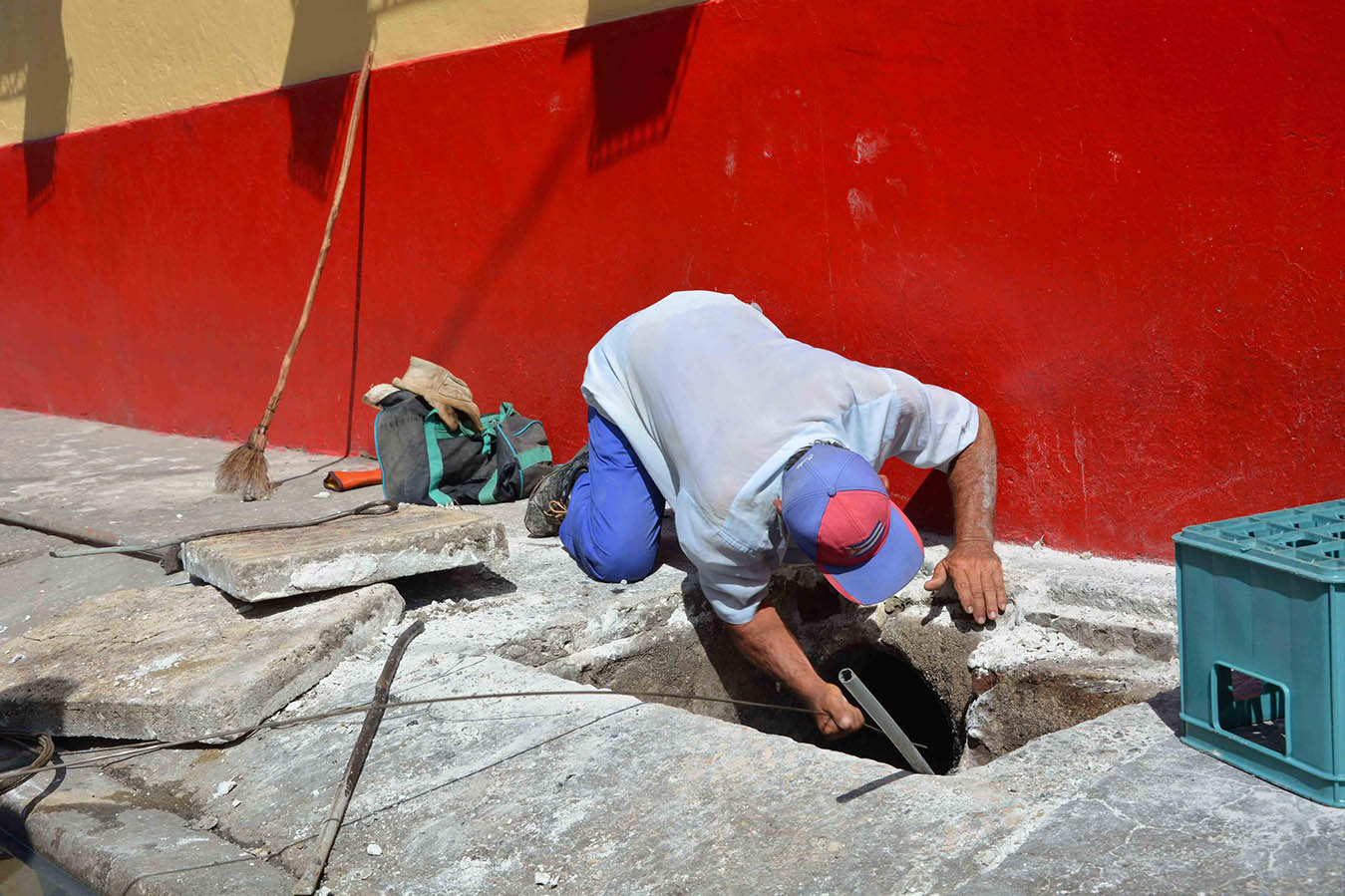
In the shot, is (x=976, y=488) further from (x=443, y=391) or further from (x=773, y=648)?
(x=443, y=391)

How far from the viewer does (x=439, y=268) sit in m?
5.34

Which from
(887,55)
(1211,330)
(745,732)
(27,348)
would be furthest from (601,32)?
(27,348)

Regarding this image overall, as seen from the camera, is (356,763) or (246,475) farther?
(246,475)

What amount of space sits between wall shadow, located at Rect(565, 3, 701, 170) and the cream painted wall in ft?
0.18

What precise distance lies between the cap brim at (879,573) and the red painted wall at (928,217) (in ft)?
3.02

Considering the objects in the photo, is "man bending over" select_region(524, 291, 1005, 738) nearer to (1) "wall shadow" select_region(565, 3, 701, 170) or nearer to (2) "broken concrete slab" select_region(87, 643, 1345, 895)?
(2) "broken concrete slab" select_region(87, 643, 1345, 895)

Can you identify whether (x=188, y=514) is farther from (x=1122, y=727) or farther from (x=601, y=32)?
(x=1122, y=727)

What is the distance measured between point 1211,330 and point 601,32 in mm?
2413

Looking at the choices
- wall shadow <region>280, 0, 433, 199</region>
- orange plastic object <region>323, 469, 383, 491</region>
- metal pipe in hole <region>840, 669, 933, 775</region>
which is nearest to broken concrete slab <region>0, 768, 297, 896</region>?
metal pipe in hole <region>840, 669, 933, 775</region>

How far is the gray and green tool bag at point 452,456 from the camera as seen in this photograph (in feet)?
15.7

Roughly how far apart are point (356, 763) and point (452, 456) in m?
2.33

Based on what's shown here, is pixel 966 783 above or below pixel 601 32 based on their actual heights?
below

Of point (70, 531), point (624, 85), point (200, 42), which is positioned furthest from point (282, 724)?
point (200, 42)

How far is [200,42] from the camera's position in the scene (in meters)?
6.43
